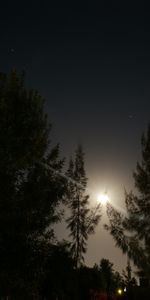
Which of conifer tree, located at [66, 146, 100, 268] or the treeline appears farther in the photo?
conifer tree, located at [66, 146, 100, 268]

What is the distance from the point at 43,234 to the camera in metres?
14.5

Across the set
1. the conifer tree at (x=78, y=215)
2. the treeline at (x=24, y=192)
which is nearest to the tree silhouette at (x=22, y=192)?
the treeline at (x=24, y=192)

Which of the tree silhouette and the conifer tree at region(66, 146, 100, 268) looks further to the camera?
the conifer tree at region(66, 146, 100, 268)

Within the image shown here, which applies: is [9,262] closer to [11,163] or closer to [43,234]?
[43,234]

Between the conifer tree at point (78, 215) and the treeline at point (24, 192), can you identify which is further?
the conifer tree at point (78, 215)

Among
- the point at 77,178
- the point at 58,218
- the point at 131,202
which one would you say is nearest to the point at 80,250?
the point at 77,178

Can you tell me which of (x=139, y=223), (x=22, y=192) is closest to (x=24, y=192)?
(x=22, y=192)

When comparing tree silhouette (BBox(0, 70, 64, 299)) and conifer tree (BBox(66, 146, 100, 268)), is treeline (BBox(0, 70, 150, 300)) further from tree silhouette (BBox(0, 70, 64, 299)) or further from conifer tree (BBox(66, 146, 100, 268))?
conifer tree (BBox(66, 146, 100, 268))

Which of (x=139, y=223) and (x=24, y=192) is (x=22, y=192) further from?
(x=139, y=223)

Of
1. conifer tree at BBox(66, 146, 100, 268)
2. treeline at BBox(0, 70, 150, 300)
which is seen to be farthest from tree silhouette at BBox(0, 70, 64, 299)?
conifer tree at BBox(66, 146, 100, 268)

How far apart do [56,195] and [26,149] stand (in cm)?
214

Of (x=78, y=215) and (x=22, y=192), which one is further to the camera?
(x=78, y=215)

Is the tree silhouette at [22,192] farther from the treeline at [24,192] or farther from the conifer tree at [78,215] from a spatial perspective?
the conifer tree at [78,215]

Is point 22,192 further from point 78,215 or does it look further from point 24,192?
point 78,215
